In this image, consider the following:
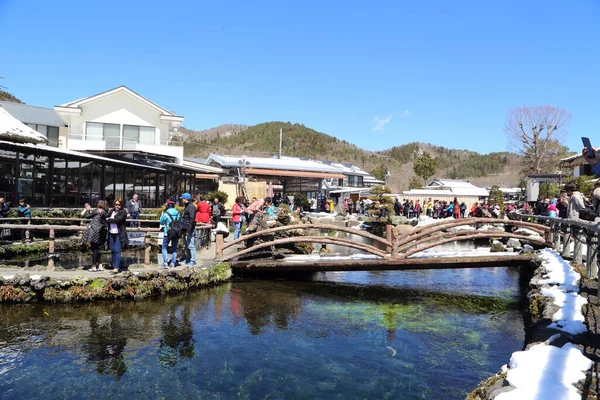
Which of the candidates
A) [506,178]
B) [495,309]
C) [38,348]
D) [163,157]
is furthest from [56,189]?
[506,178]

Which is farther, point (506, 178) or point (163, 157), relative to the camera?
point (506, 178)

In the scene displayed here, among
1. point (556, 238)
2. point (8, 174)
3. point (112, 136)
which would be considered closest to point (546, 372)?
point (556, 238)

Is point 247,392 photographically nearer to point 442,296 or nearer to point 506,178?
point 442,296

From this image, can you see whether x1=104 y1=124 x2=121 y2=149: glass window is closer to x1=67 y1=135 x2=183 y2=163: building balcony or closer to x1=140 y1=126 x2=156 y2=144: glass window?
x1=67 y1=135 x2=183 y2=163: building balcony

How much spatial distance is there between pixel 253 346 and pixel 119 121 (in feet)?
83.5

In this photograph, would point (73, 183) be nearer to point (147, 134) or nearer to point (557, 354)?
point (147, 134)

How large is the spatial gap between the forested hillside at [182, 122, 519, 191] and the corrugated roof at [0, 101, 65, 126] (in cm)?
4141

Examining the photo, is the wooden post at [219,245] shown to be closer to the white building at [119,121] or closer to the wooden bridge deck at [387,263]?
the wooden bridge deck at [387,263]

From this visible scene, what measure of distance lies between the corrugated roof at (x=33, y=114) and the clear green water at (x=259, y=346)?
2753cm

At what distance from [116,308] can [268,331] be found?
310 centimetres

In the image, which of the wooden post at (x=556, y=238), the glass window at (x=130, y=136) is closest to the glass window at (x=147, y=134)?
the glass window at (x=130, y=136)

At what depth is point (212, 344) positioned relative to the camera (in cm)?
714

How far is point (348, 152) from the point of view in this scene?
8694cm

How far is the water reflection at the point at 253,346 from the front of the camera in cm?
571
